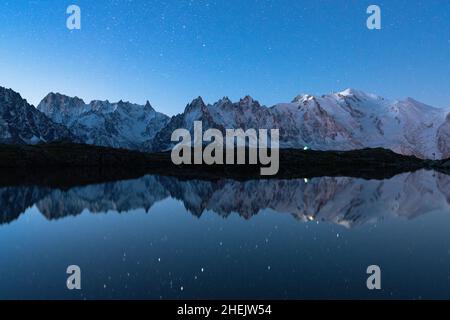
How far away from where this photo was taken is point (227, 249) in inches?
1594

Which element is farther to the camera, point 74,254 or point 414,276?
point 74,254

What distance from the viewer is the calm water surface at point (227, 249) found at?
2809cm

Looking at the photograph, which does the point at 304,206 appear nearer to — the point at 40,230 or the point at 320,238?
the point at 320,238

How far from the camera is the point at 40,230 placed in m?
52.2

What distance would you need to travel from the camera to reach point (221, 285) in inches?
1124

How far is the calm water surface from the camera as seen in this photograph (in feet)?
92.2

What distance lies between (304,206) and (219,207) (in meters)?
15.1
